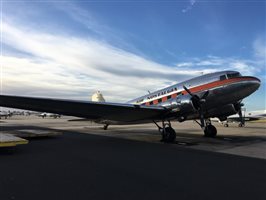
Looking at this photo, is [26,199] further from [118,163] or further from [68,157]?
[68,157]

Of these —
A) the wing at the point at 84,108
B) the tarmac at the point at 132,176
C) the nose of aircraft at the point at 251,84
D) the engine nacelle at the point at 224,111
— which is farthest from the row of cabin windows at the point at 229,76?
the tarmac at the point at 132,176

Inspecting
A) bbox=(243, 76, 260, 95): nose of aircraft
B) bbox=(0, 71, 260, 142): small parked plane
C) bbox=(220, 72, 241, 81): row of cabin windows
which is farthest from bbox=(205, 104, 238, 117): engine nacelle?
bbox=(243, 76, 260, 95): nose of aircraft

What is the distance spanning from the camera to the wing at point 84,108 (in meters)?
11.6

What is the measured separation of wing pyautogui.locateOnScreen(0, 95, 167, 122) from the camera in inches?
456

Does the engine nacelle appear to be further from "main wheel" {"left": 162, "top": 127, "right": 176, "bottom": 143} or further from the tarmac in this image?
the tarmac

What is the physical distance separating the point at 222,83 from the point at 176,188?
880 cm

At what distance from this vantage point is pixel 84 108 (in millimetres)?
12789

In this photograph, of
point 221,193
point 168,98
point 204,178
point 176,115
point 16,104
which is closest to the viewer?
point 221,193

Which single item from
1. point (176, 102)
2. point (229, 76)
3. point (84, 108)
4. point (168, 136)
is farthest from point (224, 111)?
point (84, 108)

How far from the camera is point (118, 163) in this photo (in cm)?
807

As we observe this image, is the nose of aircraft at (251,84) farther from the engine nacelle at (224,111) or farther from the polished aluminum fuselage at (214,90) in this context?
the engine nacelle at (224,111)

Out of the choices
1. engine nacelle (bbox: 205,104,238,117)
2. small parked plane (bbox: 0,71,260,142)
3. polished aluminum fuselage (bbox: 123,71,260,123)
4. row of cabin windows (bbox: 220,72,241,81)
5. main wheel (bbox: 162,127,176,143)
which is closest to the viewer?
small parked plane (bbox: 0,71,260,142)

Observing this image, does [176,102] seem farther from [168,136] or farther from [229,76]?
[229,76]

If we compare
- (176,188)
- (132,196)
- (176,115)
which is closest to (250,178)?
(176,188)
